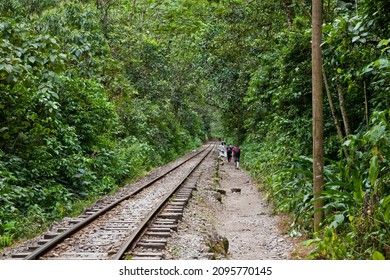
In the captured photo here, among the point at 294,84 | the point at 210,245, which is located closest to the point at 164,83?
the point at 294,84

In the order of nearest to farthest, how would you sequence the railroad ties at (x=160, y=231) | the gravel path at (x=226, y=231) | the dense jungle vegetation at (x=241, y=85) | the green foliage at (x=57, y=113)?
the dense jungle vegetation at (x=241, y=85)
the railroad ties at (x=160, y=231)
the green foliage at (x=57, y=113)
the gravel path at (x=226, y=231)

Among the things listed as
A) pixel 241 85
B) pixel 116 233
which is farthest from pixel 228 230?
pixel 241 85

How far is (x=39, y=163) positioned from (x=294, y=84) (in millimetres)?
7407

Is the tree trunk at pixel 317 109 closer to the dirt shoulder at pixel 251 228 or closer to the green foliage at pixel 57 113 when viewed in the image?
the dirt shoulder at pixel 251 228

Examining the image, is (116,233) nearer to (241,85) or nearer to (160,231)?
(160,231)

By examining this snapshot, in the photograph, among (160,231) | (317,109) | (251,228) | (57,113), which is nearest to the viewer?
(317,109)

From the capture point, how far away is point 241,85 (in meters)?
24.8

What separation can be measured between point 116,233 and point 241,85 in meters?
18.0

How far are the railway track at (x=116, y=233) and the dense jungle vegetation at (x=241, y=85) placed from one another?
1.13 metres

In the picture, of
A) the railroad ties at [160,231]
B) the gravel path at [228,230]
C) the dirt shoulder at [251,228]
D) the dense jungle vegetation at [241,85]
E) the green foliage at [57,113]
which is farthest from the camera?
the dirt shoulder at [251,228]

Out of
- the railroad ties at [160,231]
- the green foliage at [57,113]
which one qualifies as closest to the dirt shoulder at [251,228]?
the railroad ties at [160,231]

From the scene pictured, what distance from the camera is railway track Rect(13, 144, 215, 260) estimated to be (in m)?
6.67

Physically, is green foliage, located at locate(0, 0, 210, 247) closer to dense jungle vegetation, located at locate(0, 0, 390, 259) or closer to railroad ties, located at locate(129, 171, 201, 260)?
dense jungle vegetation, located at locate(0, 0, 390, 259)

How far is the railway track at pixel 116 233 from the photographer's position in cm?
667
